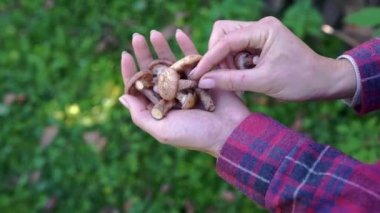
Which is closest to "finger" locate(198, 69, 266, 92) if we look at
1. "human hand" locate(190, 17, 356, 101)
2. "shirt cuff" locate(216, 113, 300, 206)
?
"human hand" locate(190, 17, 356, 101)

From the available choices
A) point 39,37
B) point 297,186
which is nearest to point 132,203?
point 39,37

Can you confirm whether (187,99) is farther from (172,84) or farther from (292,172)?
(292,172)

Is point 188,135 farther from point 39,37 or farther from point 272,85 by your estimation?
point 39,37

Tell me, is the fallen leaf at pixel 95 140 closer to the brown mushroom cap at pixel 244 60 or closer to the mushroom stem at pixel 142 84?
the mushroom stem at pixel 142 84

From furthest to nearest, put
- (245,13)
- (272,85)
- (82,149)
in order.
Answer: (82,149) < (245,13) < (272,85)

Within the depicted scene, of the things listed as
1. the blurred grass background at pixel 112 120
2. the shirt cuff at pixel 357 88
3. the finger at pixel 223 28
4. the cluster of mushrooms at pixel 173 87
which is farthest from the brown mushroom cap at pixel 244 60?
the blurred grass background at pixel 112 120

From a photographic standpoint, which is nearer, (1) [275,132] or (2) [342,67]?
(1) [275,132]
